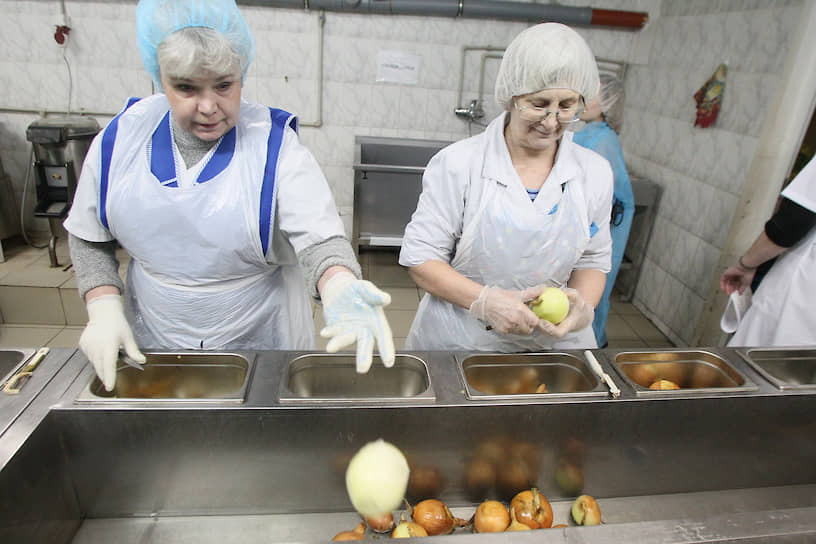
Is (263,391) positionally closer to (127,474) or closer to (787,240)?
(127,474)

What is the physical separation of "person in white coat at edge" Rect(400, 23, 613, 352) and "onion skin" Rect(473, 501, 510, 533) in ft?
1.58

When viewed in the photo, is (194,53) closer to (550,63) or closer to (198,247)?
(198,247)

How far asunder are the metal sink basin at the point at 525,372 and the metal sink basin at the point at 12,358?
1117 mm

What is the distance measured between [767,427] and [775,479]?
209 mm

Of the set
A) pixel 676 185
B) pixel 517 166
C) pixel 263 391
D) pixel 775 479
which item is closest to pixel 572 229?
pixel 517 166

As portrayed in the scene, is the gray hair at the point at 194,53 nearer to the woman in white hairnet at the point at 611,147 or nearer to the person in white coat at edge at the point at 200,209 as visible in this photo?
the person in white coat at edge at the point at 200,209

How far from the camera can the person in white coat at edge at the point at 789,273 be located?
1.87m

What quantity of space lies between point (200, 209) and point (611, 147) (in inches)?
98.3

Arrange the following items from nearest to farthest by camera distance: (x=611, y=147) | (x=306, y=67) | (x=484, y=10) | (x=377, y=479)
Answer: (x=377, y=479) < (x=611, y=147) < (x=484, y=10) < (x=306, y=67)

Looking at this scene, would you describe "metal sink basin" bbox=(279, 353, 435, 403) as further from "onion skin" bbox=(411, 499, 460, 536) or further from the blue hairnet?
the blue hairnet

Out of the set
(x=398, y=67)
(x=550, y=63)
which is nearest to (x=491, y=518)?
(x=550, y=63)

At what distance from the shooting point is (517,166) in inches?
64.6

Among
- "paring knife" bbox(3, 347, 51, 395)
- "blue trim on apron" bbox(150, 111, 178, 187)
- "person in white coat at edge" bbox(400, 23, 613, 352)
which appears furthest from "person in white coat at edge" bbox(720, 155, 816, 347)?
"paring knife" bbox(3, 347, 51, 395)

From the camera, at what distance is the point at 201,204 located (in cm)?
134
